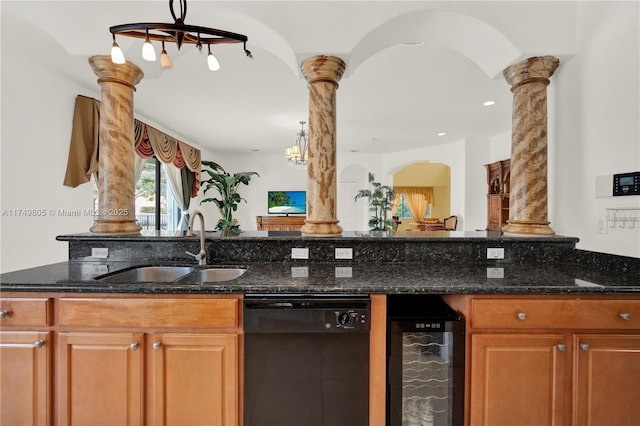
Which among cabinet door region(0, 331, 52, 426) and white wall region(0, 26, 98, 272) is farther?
white wall region(0, 26, 98, 272)

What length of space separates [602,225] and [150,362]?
2632 millimetres

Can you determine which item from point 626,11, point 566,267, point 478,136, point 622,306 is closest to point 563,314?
point 622,306

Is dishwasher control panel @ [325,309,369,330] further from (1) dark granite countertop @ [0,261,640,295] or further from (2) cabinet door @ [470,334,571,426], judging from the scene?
(2) cabinet door @ [470,334,571,426]

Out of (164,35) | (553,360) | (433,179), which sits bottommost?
(553,360)

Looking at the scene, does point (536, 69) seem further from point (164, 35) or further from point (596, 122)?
point (164, 35)

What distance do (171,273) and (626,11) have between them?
3134 millimetres

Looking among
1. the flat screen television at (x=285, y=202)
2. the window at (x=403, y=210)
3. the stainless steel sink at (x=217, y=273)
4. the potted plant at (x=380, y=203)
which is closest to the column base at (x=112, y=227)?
the stainless steel sink at (x=217, y=273)

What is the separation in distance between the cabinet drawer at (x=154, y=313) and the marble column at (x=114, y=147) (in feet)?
2.74

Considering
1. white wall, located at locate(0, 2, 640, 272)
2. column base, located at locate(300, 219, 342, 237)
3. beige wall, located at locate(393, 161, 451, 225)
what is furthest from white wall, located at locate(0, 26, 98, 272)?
beige wall, located at locate(393, 161, 451, 225)

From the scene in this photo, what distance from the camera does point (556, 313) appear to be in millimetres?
1450

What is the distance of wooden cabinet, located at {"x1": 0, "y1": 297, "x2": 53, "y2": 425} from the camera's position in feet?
4.72

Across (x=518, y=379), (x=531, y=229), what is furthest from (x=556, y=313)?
(x=531, y=229)

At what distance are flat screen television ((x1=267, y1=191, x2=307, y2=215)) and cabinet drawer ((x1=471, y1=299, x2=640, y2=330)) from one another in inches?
270

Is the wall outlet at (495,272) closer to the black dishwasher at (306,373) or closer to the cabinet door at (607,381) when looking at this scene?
the cabinet door at (607,381)
